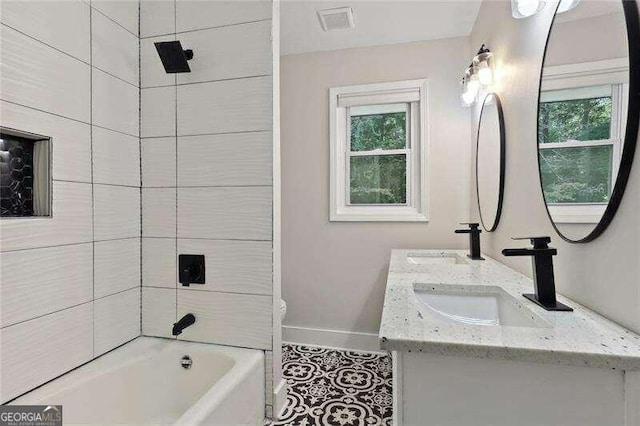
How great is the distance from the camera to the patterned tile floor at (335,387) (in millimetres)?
1625

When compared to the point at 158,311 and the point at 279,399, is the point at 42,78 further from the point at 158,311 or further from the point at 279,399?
the point at 279,399

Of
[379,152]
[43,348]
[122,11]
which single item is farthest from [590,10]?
[43,348]

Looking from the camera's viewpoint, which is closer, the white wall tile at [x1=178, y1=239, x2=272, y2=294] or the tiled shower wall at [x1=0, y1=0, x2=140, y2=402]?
the tiled shower wall at [x1=0, y1=0, x2=140, y2=402]

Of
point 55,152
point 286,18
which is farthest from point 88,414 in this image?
point 286,18

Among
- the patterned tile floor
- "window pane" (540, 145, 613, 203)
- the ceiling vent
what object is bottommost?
the patterned tile floor

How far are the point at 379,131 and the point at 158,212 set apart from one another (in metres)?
1.85

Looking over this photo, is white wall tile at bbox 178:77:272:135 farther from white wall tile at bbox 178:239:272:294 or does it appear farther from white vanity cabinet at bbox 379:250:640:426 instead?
white vanity cabinet at bbox 379:250:640:426

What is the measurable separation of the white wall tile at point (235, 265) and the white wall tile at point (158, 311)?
18 cm

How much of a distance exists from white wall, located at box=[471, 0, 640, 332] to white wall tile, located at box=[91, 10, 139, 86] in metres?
1.90

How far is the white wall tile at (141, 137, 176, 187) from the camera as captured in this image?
162 centimetres

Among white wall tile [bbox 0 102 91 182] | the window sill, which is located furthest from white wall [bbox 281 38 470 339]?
white wall tile [bbox 0 102 91 182]

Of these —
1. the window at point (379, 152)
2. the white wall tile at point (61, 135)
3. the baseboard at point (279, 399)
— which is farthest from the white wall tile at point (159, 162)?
the window at point (379, 152)

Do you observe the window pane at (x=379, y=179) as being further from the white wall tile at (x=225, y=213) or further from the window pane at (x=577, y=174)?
the window pane at (x=577, y=174)

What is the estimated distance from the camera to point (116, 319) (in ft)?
5.00
